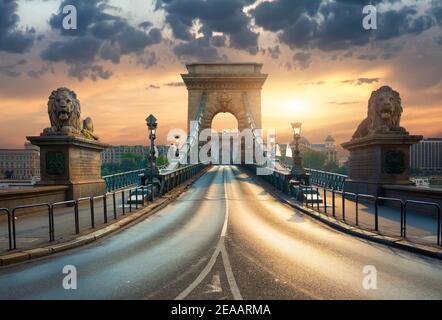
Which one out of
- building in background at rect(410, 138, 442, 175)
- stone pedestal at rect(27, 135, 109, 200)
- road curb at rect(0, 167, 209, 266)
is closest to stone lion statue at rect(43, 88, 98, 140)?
stone pedestal at rect(27, 135, 109, 200)

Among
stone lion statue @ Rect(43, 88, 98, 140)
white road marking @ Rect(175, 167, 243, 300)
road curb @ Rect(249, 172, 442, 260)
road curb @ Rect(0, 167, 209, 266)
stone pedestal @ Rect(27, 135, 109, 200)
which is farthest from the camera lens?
stone lion statue @ Rect(43, 88, 98, 140)

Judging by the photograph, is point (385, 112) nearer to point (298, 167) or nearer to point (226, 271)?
point (298, 167)

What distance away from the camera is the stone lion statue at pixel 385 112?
18344mm

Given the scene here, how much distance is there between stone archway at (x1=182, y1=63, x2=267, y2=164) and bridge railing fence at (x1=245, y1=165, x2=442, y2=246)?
51.0m

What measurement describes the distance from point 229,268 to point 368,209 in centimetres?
1049

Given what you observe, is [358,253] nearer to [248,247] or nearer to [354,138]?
[248,247]

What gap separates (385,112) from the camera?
1848 cm

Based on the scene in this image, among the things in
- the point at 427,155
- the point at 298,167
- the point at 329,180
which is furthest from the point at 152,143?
the point at 427,155

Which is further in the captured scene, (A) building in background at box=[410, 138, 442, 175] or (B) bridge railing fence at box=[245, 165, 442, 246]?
(A) building in background at box=[410, 138, 442, 175]

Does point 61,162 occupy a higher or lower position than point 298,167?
higher

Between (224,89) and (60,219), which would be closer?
(60,219)

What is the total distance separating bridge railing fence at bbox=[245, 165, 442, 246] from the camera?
10395 millimetres

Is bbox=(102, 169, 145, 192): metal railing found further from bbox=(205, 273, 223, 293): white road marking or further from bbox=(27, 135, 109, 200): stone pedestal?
bbox=(205, 273, 223, 293): white road marking

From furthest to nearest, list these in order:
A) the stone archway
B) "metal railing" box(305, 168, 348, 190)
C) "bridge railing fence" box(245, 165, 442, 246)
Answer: the stone archway, "metal railing" box(305, 168, 348, 190), "bridge railing fence" box(245, 165, 442, 246)
